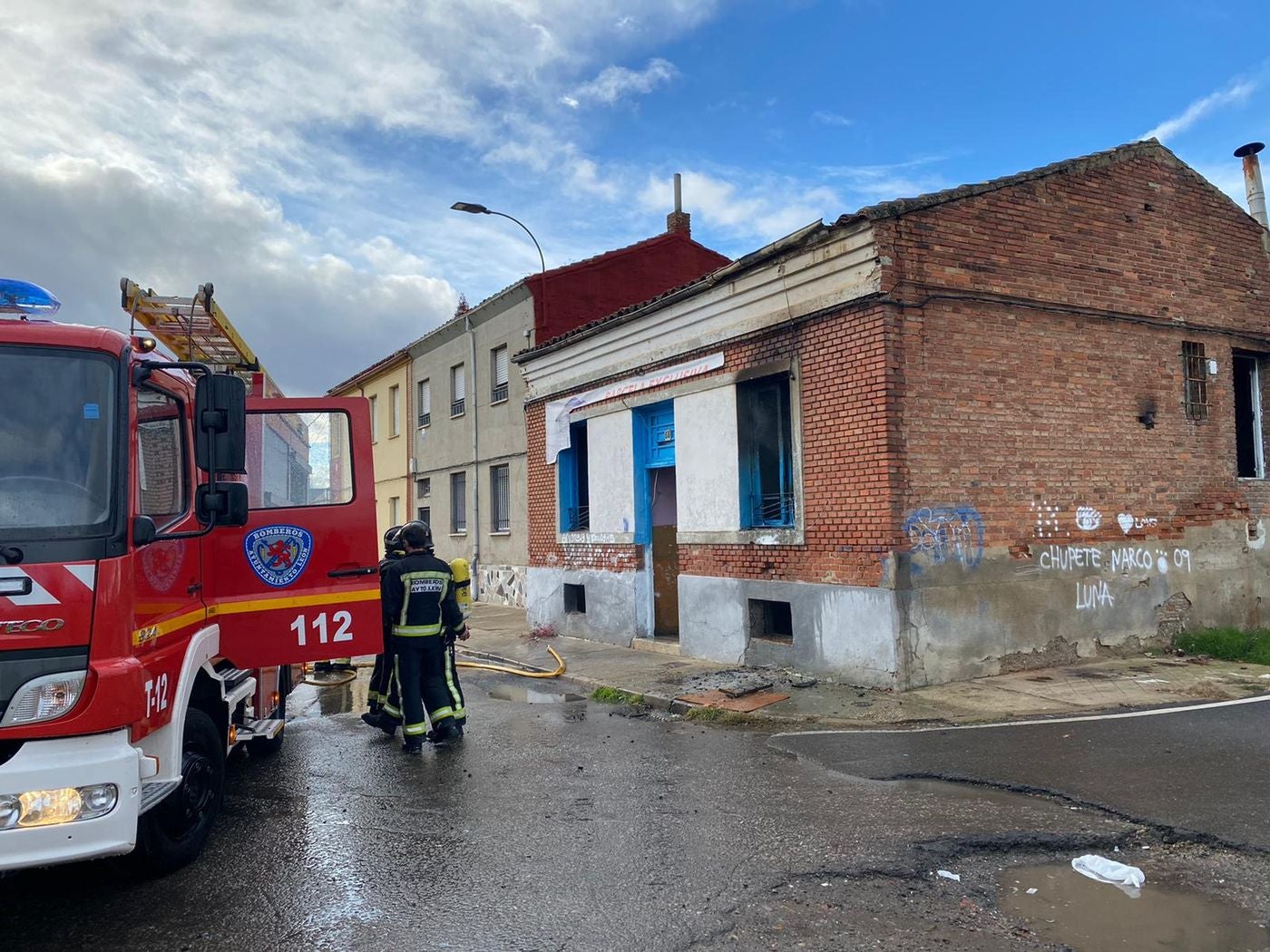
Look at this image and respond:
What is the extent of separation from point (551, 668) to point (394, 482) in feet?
49.3

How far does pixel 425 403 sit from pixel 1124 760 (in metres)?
19.5

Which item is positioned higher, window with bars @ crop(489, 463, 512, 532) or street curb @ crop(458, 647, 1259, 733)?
window with bars @ crop(489, 463, 512, 532)

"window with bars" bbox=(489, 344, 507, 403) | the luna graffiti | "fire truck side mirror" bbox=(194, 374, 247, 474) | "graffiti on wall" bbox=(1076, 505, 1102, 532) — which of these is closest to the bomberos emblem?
"fire truck side mirror" bbox=(194, 374, 247, 474)

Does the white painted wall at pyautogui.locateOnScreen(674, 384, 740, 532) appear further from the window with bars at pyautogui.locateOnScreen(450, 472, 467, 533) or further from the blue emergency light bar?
the window with bars at pyautogui.locateOnScreen(450, 472, 467, 533)

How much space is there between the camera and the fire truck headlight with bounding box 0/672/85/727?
3439mm

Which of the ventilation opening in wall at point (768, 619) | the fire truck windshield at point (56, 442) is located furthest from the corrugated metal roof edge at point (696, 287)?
the fire truck windshield at point (56, 442)

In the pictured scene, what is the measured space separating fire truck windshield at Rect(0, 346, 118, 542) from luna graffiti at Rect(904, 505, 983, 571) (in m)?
6.98

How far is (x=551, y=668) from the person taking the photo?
11.2 m

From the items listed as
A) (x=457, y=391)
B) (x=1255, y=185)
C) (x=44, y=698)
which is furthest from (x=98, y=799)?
(x=457, y=391)

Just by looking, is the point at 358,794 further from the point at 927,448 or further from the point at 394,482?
the point at 394,482

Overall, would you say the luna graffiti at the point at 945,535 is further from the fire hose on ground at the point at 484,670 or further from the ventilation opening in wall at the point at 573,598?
the ventilation opening in wall at the point at 573,598

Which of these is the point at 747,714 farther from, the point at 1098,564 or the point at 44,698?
the point at 44,698

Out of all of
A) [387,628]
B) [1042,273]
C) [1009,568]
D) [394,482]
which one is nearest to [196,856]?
[387,628]

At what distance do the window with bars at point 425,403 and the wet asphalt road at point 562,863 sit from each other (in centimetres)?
1661
